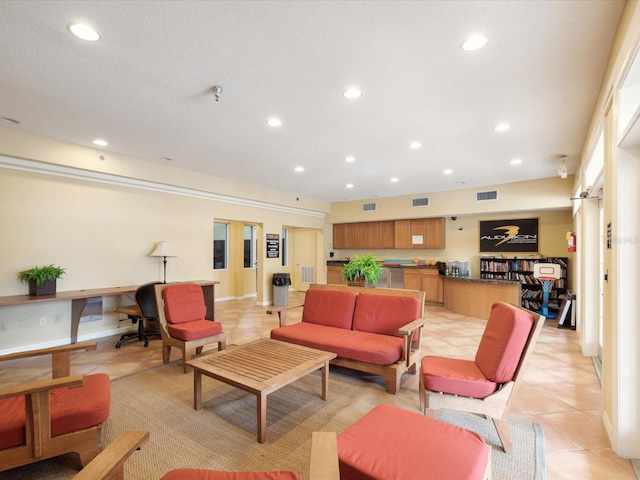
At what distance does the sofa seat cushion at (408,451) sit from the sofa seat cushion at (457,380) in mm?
623

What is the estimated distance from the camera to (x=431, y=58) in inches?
95.0

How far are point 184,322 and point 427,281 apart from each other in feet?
19.9

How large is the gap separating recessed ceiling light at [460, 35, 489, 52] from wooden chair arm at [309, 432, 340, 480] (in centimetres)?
262

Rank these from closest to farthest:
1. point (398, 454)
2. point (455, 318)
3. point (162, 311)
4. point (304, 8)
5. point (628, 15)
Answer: point (398, 454)
point (628, 15)
point (304, 8)
point (162, 311)
point (455, 318)

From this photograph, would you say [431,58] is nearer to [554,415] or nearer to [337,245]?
[554,415]

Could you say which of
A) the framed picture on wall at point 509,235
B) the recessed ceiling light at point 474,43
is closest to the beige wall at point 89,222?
the recessed ceiling light at point 474,43

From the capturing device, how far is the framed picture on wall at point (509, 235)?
714cm

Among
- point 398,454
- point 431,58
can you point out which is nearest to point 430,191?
point 431,58

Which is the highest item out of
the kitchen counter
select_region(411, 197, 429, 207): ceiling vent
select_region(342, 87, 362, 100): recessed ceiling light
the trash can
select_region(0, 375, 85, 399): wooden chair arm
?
select_region(342, 87, 362, 100): recessed ceiling light

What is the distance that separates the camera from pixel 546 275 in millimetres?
6086

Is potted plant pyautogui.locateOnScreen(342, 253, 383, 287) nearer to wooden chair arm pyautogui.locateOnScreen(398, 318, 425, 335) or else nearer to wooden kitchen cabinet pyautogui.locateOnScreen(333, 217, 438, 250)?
wooden chair arm pyautogui.locateOnScreen(398, 318, 425, 335)

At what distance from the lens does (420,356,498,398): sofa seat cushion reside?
2205 mm

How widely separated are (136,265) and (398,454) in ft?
17.6

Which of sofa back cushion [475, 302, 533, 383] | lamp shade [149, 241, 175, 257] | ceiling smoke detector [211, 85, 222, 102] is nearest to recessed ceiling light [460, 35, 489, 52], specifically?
sofa back cushion [475, 302, 533, 383]
